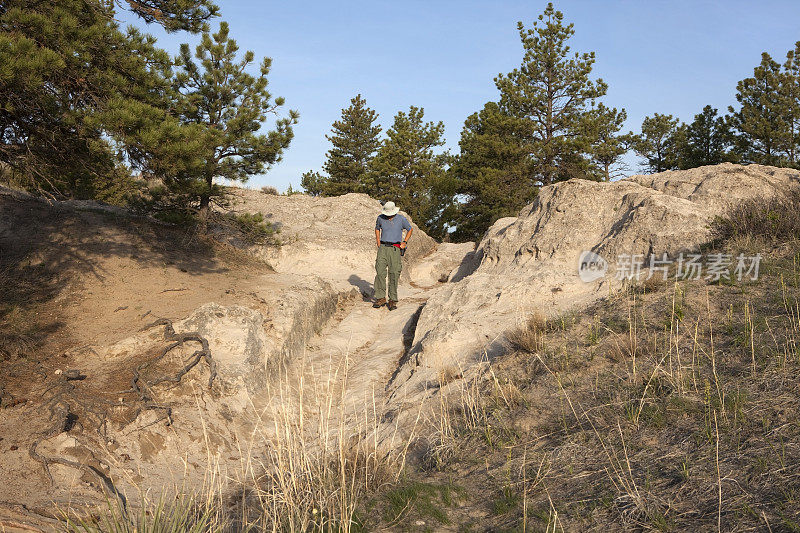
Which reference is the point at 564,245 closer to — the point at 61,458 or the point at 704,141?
the point at 61,458

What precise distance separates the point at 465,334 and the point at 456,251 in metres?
12.6

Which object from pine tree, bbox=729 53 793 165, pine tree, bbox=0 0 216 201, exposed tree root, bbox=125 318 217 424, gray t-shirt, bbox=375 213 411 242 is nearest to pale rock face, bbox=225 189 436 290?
gray t-shirt, bbox=375 213 411 242

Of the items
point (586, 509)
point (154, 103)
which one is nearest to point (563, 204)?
point (154, 103)

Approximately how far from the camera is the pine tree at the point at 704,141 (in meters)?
34.3

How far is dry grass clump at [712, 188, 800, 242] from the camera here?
768 cm

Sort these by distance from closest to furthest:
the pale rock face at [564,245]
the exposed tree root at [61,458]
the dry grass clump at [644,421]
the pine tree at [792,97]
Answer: the dry grass clump at [644,421] → the exposed tree root at [61,458] → the pale rock face at [564,245] → the pine tree at [792,97]

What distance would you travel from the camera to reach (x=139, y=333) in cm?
783

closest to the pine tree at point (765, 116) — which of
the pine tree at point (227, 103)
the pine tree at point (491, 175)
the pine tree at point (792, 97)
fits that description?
→ the pine tree at point (792, 97)

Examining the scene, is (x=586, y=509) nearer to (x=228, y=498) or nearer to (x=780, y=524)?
(x=780, y=524)

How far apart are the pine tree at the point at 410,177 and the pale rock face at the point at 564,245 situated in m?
23.0

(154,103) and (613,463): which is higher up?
(154,103)

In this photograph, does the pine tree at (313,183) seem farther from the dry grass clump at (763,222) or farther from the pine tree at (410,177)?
the dry grass clump at (763,222)

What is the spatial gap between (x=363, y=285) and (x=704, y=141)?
30.3 m

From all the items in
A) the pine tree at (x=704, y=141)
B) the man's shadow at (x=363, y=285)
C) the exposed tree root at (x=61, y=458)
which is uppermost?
the pine tree at (x=704, y=141)
